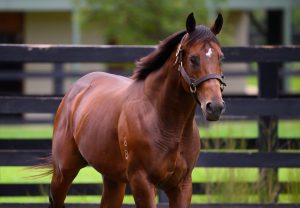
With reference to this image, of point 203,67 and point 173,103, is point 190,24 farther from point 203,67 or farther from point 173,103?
point 173,103

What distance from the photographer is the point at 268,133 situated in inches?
343

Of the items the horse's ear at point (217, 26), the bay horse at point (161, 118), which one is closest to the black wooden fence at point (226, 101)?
the bay horse at point (161, 118)

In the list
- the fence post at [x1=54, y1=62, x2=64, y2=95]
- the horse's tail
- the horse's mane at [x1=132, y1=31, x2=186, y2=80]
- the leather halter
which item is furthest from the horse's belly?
the fence post at [x1=54, y1=62, x2=64, y2=95]

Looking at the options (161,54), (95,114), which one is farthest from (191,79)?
(95,114)

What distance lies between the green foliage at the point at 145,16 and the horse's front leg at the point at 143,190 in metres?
17.7

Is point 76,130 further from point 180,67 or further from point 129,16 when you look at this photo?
point 129,16

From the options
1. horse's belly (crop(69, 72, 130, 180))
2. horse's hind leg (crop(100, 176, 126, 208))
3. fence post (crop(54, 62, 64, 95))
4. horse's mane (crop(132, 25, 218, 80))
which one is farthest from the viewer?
fence post (crop(54, 62, 64, 95))

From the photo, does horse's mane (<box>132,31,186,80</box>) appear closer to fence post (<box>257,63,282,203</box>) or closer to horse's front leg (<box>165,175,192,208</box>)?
horse's front leg (<box>165,175,192,208</box>)

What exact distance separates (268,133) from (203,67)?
3099 millimetres

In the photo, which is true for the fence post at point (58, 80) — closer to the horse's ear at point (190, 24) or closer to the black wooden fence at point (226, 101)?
the black wooden fence at point (226, 101)

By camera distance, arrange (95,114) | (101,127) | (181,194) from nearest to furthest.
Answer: (181,194) → (101,127) → (95,114)

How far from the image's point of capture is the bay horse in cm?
584

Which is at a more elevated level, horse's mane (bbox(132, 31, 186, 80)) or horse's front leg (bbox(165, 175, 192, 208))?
horse's mane (bbox(132, 31, 186, 80))

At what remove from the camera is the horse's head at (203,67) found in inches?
221
